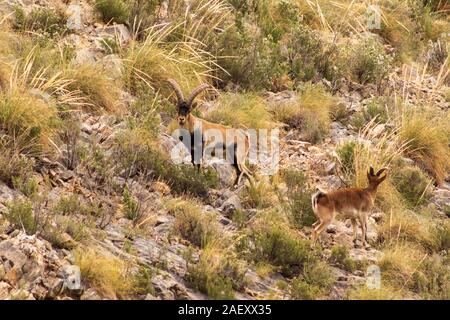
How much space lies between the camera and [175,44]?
1767cm

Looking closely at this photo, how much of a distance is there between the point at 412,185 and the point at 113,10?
5480 mm

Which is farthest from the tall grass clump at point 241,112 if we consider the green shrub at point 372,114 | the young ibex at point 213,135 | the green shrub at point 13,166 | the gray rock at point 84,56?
the green shrub at point 13,166

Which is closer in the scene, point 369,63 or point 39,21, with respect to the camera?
point 39,21

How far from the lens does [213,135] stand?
49.2ft

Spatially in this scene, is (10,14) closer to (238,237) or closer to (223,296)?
(238,237)

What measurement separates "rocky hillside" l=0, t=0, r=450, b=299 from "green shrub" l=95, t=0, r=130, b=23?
0.11 feet

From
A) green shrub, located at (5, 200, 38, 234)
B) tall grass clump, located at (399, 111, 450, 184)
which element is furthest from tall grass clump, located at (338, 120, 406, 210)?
green shrub, located at (5, 200, 38, 234)

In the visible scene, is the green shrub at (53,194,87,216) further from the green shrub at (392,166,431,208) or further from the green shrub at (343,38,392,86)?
the green shrub at (343,38,392,86)

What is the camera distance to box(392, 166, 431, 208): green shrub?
15602 mm

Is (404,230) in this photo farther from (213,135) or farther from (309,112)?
(309,112)

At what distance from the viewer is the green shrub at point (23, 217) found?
1166cm

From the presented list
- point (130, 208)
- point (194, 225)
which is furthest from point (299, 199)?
point (130, 208)
